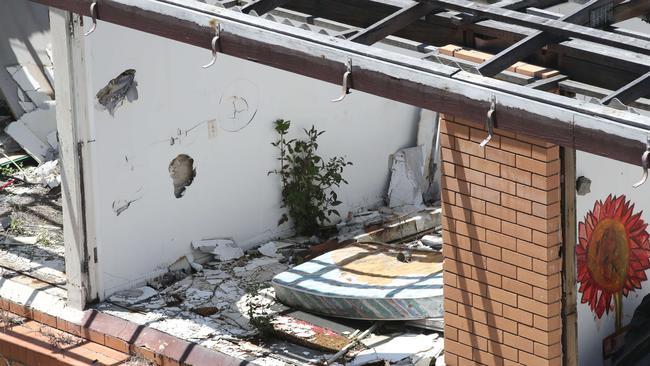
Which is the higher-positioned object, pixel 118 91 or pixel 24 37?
pixel 118 91

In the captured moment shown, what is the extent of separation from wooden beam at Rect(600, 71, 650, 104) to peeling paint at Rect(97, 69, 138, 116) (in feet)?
14.6

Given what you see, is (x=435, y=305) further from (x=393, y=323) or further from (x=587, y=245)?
(x=587, y=245)

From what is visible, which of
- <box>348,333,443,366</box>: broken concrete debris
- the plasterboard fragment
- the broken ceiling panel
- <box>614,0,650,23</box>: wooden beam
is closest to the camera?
<box>614,0,650,23</box>: wooden beam

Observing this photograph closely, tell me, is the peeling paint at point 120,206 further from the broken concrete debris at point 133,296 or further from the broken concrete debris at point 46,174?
the broken concrete debris at point 46,174

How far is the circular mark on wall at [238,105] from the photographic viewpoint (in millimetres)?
10320

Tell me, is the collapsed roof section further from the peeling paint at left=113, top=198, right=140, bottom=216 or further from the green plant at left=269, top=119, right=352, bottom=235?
the green plant at left=269, top=119, right=352, bottom=235

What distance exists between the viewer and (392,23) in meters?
7.04

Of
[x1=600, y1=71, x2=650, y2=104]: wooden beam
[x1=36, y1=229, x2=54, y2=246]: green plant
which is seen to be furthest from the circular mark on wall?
[x1=600, y1=71, x2=650, y2=104]: wooden beam

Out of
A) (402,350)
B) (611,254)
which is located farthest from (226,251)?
(611,254)

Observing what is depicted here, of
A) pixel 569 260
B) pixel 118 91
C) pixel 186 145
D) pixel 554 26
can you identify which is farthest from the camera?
pixel 186 145

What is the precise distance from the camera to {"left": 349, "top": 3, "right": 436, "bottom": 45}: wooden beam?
694 cm

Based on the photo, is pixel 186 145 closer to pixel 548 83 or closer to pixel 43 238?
pixel 43 238

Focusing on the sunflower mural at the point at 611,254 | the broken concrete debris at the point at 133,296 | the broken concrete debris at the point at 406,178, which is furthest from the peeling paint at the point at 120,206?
the sunflower mural at the point at 611,254

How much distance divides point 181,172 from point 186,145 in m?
0.21
